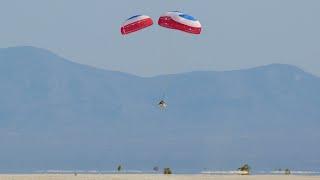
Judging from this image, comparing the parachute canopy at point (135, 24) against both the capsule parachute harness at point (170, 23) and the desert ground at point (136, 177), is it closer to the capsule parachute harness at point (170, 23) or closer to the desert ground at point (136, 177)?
the capsule parachute harness at point (170, 23)

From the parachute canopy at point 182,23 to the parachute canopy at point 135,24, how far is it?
1.10 meters

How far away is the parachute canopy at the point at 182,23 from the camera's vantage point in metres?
86.0

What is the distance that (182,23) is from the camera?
3388 inches

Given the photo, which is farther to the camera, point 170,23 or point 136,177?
point 170,23

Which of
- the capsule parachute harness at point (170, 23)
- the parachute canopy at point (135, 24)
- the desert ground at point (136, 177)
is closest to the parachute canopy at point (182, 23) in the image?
the capsule parachute harness at point (170, 23)

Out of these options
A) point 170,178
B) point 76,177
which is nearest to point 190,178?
point 170,178

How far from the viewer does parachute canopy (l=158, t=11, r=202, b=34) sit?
8600cm

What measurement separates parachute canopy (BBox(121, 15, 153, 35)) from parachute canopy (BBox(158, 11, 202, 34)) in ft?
3.62

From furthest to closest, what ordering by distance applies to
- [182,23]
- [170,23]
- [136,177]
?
[170,23], [182,23], [136,177]

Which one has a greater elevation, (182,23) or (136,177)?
(182,23)

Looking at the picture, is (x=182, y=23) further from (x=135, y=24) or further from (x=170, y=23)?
(x=135, y=24)

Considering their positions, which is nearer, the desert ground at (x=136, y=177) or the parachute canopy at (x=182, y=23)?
the desert ground at (x=136, y=177)

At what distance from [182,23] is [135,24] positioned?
11.7 feet

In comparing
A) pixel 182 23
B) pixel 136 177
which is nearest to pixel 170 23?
pixel 182 23
